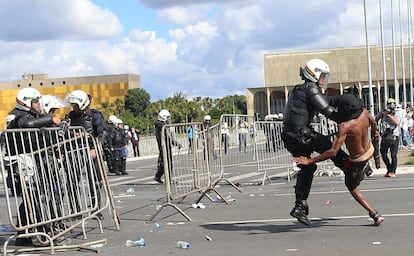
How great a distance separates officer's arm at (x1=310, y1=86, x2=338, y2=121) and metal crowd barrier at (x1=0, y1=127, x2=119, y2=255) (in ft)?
9.16

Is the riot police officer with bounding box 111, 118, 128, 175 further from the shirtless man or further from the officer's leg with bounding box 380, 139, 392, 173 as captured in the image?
the shirtless man

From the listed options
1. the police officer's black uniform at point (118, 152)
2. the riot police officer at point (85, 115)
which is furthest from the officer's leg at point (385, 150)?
the police officer's black uniform at point (118, 152)

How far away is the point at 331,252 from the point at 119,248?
93.9 inches

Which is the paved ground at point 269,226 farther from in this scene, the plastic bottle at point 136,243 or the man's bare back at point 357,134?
the man's bare back at point 357,134

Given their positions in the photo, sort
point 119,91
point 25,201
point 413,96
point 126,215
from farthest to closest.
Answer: point 119,91
point 413,96
point 126,215
point 25,201

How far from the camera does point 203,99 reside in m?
108

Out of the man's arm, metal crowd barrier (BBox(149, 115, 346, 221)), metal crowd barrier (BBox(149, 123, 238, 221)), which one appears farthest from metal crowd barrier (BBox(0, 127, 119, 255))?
the man's arm

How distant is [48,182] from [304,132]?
3036 mm

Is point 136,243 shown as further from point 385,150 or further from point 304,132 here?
point 385,150

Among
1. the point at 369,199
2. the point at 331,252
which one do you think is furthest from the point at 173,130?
the point at 331,252

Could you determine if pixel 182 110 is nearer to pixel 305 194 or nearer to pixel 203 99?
pixel 203 99

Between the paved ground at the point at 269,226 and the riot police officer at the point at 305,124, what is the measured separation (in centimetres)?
53

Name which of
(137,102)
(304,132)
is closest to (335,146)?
(304,132)

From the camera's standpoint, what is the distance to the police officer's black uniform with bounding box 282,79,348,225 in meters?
7.84
